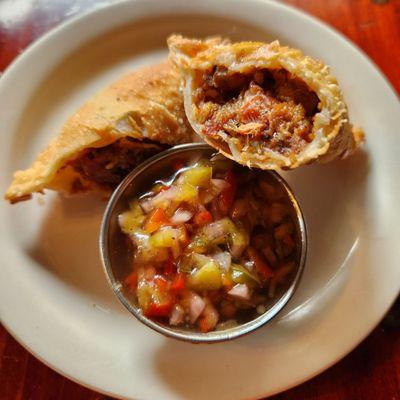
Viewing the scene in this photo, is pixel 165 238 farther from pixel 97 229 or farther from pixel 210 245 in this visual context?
pixel 97 229

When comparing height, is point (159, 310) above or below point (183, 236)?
below

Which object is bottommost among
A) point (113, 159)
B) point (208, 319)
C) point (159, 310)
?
point (208, 319)

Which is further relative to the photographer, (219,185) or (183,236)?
(219,185)

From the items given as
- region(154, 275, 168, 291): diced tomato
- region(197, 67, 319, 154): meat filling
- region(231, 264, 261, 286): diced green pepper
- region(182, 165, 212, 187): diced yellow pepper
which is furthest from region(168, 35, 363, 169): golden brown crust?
region(154, 275, 168, 291): diced tomato

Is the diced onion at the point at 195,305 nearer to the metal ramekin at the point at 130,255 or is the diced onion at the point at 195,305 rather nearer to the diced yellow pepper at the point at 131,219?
the metal ramekin at the point at 130,255

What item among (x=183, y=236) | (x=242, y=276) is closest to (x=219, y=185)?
(x=183, y=236)

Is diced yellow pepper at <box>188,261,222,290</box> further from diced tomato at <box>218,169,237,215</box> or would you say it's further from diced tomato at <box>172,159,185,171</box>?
diced tomato at <box>172,159,185,171</box>

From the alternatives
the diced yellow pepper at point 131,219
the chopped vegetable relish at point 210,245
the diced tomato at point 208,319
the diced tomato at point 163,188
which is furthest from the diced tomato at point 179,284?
the diced tomato at point 163,188
